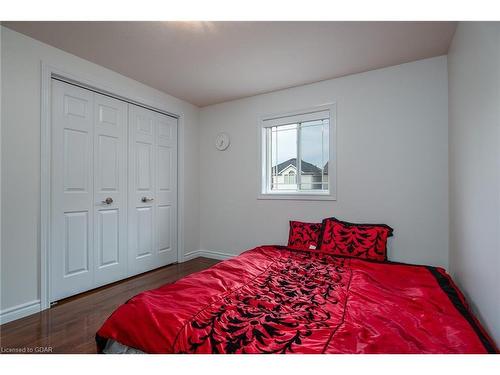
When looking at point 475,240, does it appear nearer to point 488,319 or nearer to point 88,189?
point 488,319

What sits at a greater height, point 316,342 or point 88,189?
point 88,189

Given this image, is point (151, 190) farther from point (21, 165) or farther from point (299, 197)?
point (299, 197)

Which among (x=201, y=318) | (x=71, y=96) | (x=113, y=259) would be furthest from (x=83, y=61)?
(x=201, y=318)

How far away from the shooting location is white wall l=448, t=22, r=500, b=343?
1245mm

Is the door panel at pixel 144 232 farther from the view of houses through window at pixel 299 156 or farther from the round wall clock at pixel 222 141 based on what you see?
the view of houses through window at pixel 299 156

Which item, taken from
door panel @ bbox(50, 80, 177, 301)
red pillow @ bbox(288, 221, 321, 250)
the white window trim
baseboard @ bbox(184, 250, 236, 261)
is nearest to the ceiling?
the white window trim

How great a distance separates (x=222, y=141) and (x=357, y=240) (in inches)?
91.1

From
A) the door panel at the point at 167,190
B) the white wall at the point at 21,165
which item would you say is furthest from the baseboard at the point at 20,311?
the door panel at the point at 167,190

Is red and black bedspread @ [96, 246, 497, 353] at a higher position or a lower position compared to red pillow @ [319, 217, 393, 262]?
lower

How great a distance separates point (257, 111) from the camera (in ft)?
11.5

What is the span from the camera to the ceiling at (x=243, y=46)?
79.2 inches

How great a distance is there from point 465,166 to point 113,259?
11.3 feet

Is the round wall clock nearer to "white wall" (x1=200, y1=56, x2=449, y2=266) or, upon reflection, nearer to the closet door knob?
"white wall" (x1=200, y1=56, x2=449, y2=266)

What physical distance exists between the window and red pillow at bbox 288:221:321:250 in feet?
1.25
